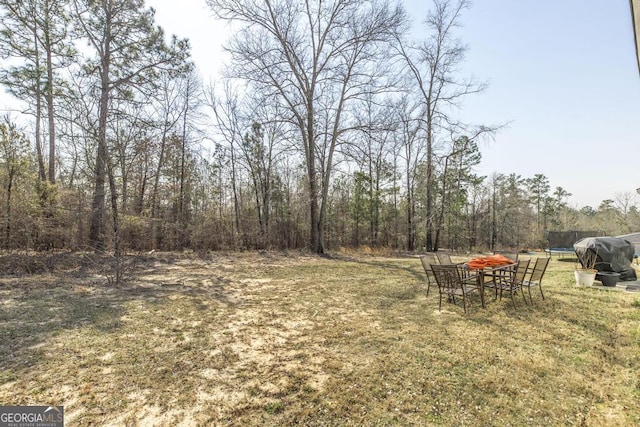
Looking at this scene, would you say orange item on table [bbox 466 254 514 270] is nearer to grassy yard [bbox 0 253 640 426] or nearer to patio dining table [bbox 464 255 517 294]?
patio dining table [bbox 464 255 517 294]

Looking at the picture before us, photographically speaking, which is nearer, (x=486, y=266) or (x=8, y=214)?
(x=486, y=266)

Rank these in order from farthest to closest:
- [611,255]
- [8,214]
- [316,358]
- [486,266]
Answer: [8,214] → [611,255] → [486,266] → [316,358]

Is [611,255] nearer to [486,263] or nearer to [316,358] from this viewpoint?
[486,263]

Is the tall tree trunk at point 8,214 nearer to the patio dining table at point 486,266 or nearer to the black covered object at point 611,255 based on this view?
the patio dining table at point 486,266

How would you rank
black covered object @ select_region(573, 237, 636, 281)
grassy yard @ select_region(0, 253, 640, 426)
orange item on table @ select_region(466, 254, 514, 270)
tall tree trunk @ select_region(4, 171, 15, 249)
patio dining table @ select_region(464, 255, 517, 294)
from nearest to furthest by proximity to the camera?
grassy yard @ select_region(0, 253, 640, 426)
patio dining table @ select_region(464, 255, 517, 294)
orange item on table @ select_region(466, 254, 514, 270)
black covered object @ select_region(573, 237, 636, 281)
tall tree trunk @ select_region(4, 171, 15, 249)

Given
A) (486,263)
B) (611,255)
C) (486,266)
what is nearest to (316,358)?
(486,266)

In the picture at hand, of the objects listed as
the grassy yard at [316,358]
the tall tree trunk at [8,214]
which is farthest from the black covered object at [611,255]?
the tall tree trunk at [8,214]

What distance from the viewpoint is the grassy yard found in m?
2.11

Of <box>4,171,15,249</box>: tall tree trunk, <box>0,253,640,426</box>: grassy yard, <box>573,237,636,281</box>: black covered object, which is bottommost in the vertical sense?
<box>0,253,640,426</box>: grassy yard

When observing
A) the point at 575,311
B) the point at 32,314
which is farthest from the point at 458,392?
the point at 32,314

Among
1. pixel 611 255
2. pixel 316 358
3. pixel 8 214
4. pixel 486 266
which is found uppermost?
pixel 8 214

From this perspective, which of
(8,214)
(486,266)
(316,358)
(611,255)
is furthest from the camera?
(8,214)

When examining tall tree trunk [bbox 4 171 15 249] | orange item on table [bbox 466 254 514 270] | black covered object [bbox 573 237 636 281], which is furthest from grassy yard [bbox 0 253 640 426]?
tall tree trunk [bbox 4 171 15 249]

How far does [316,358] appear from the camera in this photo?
292 cm
